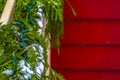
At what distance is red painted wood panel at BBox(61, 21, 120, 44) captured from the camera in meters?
3.75

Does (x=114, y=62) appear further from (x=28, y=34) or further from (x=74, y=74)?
(x=28, y=34)

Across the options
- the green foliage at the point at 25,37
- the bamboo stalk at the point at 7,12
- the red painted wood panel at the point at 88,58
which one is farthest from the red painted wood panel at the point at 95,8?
the bamboo stalk at the point at 7,12

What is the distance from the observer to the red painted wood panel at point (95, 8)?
3.69 meters

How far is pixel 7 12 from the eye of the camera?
2.03m

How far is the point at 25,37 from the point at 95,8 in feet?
6.15

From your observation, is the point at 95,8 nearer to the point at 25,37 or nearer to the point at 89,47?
the point at 89,47

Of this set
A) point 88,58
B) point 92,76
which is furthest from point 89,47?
point 92,76

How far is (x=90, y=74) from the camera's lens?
148 inches

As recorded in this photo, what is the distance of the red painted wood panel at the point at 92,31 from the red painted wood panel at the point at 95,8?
0.22ft

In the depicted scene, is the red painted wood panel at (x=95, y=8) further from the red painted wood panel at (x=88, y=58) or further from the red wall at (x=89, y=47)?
the red painted wood panel at (x=88, y=58)

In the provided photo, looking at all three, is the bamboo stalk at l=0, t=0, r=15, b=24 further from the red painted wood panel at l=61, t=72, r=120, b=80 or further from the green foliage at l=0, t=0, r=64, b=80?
the red painted wood panel at l=61, t=72, r=120, b=80

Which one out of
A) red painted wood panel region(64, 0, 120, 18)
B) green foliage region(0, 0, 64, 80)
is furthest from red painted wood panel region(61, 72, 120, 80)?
green foliage region(0, 0, 64, 80)

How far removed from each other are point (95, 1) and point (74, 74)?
0.66 m

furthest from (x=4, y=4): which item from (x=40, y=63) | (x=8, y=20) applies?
(x=40, y=63)
